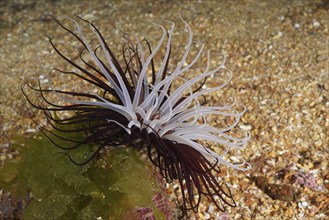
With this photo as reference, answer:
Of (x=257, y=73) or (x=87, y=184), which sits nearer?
(x=87, y=184)

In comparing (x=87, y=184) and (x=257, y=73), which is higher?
(x=257, y=73)

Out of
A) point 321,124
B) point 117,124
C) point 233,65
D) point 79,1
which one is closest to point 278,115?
point 321,124

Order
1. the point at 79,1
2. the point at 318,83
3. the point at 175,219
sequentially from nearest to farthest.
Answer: the point at 175,219 < the point at 318,83 < the point at 79,1

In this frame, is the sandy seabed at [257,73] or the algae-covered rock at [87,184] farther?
the sandy seabed at [257,73]

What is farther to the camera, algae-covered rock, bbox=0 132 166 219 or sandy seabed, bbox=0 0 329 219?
sandy seabed, bbox=0 0 329 219

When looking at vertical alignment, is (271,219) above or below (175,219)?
below

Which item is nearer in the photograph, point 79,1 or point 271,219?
point 271,219

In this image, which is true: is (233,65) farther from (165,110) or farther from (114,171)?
(114,171)

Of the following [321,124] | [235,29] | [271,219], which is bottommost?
[271,219]
